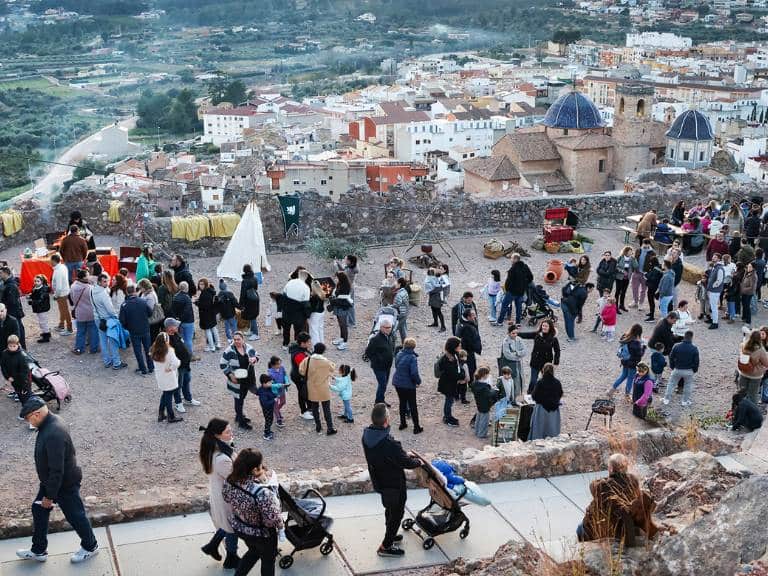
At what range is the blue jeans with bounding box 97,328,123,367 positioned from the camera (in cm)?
1098

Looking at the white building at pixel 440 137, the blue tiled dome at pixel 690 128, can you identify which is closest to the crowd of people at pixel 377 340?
the blue tiled dome at pixel 690 128

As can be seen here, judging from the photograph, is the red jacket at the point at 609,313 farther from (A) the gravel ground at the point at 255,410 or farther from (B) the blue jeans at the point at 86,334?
(B) the blue jeans at the point at 86,334

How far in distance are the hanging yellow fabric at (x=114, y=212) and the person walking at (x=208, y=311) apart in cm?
507

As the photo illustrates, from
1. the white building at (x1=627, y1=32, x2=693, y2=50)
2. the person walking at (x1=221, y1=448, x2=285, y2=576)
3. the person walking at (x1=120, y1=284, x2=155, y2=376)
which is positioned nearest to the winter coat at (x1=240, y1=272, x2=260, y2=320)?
the person walking at (x1=120, y1=284, x2=155, y2=376)

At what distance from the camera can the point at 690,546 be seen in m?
5.46

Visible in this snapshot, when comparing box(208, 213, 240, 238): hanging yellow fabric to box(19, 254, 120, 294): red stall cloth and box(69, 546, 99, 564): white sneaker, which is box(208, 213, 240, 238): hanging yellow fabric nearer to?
box(19, 254, 120, 294): red stall cloth

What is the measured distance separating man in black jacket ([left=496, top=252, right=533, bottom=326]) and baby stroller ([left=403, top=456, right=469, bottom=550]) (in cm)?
606

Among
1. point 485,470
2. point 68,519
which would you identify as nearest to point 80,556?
point 68,519

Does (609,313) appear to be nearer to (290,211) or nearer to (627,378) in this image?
(627,378)

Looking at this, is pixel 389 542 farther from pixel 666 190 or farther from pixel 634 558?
pixel 666 190

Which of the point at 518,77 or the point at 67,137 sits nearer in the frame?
the point at 67,137

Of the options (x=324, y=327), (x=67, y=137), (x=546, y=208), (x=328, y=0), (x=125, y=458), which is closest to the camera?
(x=125, y=458)

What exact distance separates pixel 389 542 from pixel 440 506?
49 centimetres

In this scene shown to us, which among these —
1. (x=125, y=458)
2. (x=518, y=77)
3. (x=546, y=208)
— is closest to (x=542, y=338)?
(x=125, y=458)
